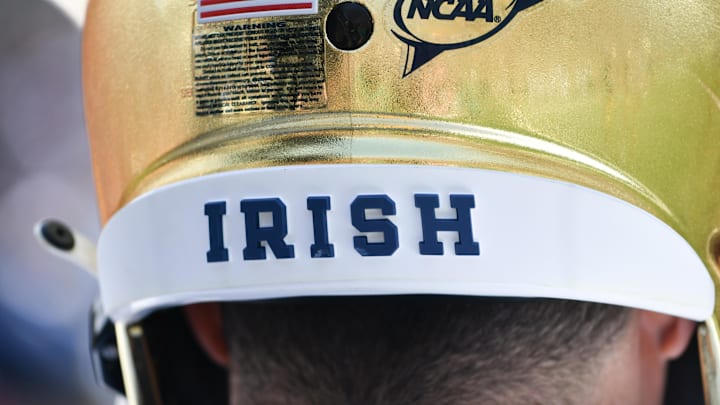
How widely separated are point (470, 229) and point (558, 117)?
125 millimetres

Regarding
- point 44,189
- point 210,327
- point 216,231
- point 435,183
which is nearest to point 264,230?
point 216,231

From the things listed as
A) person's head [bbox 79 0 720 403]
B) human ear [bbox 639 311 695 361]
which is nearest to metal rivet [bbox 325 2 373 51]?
person's head [bbox 79 0 720 403]

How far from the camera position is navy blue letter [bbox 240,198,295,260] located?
79 cm

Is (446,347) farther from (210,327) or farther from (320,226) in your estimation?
(210,327)

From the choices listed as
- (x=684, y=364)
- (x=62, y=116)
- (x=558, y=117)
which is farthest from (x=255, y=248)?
(x=62, y=116)

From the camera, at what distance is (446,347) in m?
0.84

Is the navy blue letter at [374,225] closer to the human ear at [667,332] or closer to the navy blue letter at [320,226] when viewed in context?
the navy blue letter at [320,226]

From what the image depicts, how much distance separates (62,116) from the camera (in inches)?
98.7

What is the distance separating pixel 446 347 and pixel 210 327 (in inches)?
15.2

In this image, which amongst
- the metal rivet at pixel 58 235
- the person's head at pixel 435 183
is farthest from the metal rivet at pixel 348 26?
the metal rivet at pixel 58 235

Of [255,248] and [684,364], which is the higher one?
[255,248]

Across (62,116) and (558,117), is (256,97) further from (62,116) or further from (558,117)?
(62,116)

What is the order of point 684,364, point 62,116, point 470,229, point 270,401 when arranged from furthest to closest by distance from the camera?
point 62,116 < point 684,364 < point 270,401 < point 470,229

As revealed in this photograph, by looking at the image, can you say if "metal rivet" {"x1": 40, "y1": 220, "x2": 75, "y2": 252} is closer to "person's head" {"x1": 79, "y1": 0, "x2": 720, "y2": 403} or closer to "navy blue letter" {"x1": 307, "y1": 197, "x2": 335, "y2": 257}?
"person's head" {"x1": 79, "y1": 0, "x2": 720, "y2": 403}
